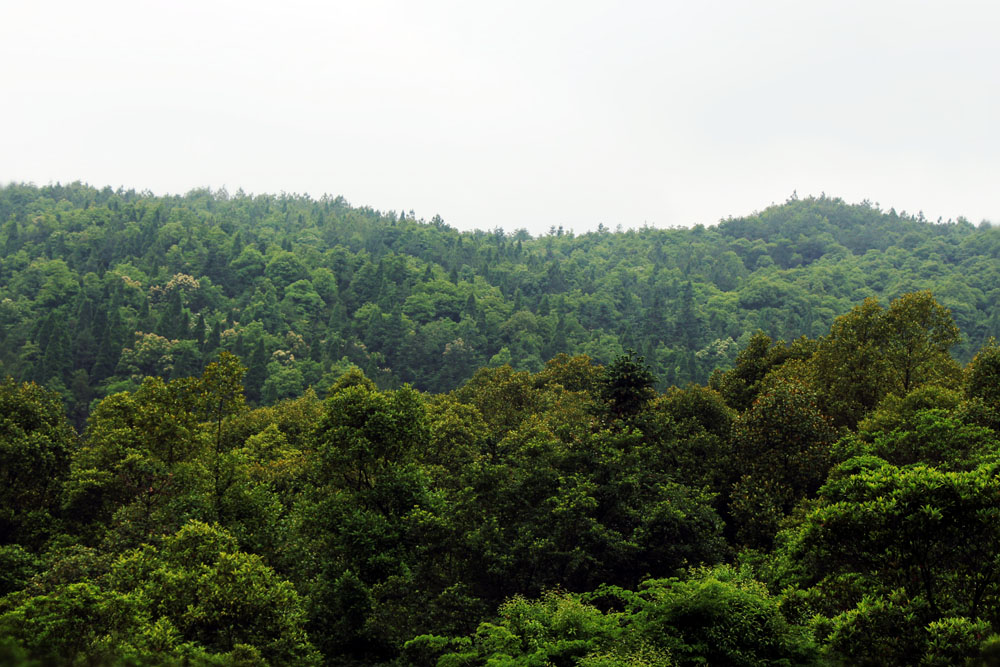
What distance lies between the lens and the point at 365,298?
117m

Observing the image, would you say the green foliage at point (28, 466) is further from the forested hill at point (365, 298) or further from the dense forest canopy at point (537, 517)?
the forested hill at point (365, 298)

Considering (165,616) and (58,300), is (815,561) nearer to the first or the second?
(165,616)

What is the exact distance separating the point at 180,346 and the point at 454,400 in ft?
167

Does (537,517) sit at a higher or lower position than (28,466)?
higher

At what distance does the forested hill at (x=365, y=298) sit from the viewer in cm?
8175

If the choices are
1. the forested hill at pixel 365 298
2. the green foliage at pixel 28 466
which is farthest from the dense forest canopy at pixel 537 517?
the forested hill at pixel 365 298

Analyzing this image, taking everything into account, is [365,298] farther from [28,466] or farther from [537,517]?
[537,517]

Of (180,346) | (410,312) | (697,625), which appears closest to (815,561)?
(697,625)

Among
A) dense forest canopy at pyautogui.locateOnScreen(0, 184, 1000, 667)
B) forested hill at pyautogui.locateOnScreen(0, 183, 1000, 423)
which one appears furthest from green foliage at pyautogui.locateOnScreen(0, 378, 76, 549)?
forested hill at pyautogui.locateOnScreen(0, 183, 1000, 423)

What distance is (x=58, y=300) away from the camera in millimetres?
92500

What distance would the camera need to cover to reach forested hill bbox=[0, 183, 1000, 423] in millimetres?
81750

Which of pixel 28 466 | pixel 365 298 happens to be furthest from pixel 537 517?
pixel 365 298

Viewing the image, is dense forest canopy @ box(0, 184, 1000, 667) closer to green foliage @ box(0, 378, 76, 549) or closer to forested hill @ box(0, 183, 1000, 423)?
green foliage @ box(0, 378, 76, 549)

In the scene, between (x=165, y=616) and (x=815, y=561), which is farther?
(x=165, y=616)
